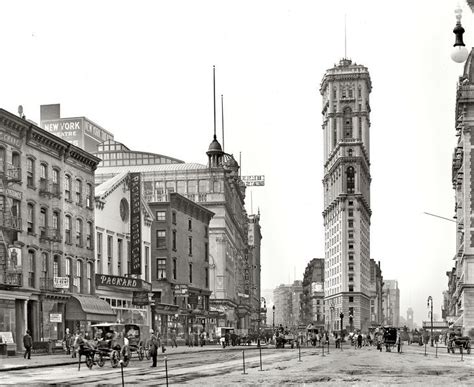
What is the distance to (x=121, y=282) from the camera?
71688mm

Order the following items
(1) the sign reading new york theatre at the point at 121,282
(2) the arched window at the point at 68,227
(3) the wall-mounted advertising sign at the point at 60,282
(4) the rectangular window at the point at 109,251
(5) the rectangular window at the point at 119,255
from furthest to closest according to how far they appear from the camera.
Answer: (5) the rectangular window at the point at 119,255, (4) the rectangular window at the point at 109,251, (1) the sign reading new york theatre at the point at 121,282, (2) the arched window at the point at 68,227, (3) the wall-mounted advertising sign at the point at 60,282

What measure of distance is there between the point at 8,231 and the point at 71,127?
84.4 metres

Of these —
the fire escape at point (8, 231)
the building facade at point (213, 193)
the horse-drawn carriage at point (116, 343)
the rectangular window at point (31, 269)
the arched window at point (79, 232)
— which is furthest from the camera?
the building facade at point (213, 193)

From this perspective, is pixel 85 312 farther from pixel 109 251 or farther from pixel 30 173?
pixel 109 251

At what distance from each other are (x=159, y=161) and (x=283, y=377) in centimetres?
11716

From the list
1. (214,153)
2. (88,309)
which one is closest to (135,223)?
(88,309)

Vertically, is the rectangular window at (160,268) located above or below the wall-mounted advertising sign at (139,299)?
above

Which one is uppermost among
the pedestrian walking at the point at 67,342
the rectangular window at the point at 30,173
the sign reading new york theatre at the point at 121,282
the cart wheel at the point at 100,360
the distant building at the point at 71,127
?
the distant building at the point at 71,127

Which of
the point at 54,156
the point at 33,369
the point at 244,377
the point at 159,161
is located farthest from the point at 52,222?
the point at 159,161

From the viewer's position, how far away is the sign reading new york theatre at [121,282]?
6731 centimetres

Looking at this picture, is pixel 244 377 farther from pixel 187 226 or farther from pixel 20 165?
pixel 187 226

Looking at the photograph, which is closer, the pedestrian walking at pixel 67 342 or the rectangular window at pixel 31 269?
the rectangular window at pixel 31 269

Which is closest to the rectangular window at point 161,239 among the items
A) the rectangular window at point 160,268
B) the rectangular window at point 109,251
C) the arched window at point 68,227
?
the rectangular window at point 160,268

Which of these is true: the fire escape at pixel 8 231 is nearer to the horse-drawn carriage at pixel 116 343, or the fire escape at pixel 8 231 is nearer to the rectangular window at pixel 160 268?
the horse-drawn carriage at pixel 116 343
